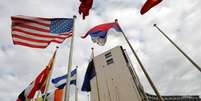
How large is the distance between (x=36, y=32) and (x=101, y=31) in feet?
→ 14.6

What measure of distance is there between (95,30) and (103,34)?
24.5 inches

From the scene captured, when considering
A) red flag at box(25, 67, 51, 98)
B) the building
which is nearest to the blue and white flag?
red flag at box(25, 67, 51, 98)

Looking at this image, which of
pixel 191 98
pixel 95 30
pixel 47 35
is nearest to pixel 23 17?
pixel 47 35

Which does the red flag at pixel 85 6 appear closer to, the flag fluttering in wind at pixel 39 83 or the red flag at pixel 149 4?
the red flag at pixel 149 4

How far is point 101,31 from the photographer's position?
45.6 ft

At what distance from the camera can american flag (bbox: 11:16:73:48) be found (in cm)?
1095

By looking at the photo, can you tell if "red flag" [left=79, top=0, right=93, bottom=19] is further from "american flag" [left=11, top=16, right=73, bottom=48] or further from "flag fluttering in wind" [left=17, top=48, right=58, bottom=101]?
"flag fluttering in wind" [left=17, top=48, right=58, bottom=101]

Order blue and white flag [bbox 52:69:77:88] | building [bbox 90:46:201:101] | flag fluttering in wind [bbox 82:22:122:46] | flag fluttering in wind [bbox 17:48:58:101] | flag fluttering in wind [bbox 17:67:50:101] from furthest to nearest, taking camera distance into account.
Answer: building [bbox 90:46:201:101]
blue and white flag [bbox 52:69:77:88]
flag fluttering in wind [bbox 17:67:50:101]
flag fluttering in wind [bbox 17:48:58:101]
flag fluttering in wind [bbox 82:22:122:46]

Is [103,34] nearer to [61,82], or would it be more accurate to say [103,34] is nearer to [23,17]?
[23,17]

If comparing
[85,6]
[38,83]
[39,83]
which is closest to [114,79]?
[39,83]

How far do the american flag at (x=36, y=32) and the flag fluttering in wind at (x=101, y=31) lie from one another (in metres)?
2.69

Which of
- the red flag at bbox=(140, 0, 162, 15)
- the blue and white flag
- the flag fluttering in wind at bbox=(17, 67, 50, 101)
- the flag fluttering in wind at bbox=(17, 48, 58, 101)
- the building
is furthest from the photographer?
the building

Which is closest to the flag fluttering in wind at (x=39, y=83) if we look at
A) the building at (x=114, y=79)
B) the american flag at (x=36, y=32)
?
the american flag at (x=36, y=32)

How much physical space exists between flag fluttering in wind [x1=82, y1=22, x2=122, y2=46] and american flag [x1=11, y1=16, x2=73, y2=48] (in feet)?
8.83
